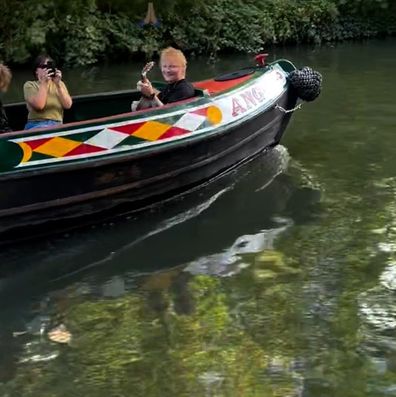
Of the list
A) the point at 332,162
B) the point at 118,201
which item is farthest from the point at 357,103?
the point at 118,201

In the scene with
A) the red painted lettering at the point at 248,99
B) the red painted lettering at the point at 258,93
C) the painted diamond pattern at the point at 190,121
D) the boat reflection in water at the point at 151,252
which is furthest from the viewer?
the red painted lettering at the point at 258,93

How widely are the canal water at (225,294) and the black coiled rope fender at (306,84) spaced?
78cm

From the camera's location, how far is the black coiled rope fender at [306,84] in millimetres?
9211

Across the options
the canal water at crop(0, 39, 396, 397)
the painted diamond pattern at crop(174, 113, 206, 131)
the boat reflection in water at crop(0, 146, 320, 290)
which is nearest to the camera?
the canal water at crop(0, 39, 396, 397)

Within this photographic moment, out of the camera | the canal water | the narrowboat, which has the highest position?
the camera

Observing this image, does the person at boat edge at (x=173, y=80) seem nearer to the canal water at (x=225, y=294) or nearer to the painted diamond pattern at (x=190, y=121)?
the painted diamond pattern at (x=190, y=121)

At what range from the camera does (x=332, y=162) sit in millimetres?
9062

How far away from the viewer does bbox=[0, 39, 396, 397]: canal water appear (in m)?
4.51

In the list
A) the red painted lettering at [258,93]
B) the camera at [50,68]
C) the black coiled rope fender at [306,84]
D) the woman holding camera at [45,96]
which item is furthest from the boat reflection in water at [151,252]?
the black coiled rope fender at [306,84]

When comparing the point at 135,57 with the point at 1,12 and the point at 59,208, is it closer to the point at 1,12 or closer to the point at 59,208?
the point at 1,12

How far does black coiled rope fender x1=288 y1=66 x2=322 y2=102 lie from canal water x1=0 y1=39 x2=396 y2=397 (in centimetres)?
78

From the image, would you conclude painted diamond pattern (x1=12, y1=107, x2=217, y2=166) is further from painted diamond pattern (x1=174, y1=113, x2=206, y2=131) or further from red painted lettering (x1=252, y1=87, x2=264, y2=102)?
red painted lettering (x1=252, y1=87, x2=264, y2=102)

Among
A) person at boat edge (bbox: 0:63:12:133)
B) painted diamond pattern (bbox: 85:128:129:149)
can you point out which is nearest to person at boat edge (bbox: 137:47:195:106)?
painted diamond pattern (bbox: 85:128:129:149)

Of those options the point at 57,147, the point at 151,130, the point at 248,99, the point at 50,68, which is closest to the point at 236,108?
the point at 248,99
